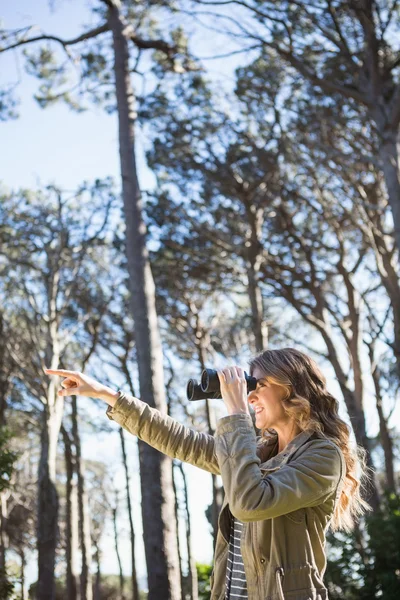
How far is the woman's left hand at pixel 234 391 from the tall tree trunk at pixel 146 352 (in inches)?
206

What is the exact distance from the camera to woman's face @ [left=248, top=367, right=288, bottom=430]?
2016mm

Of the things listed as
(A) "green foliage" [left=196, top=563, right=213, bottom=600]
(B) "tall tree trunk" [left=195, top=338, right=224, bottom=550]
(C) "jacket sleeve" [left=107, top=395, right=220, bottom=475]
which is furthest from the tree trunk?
(A) "green foliage" [left=196, top=563, right=213, bottom=600]

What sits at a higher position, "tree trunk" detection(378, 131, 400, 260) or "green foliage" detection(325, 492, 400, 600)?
"tree trunk" detection(378, 131, 400, 260)

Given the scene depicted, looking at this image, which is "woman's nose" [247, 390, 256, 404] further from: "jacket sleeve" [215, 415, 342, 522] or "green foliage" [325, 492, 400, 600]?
"green foliage" [325, 492, 400, 600]

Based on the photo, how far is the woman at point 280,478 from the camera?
5.73ft

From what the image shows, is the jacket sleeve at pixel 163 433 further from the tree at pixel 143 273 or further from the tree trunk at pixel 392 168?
the tree trunk at pixel 392 168

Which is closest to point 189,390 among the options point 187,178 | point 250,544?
point 250,544

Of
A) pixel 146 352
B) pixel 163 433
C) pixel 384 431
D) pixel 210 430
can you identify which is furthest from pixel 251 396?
pixel 210 430

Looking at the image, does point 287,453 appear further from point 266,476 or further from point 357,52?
point 357,52

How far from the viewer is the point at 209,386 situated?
197 cm

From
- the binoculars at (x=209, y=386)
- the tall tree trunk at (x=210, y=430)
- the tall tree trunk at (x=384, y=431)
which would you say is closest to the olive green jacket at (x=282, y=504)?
the binoculars at (x=209, y=386)

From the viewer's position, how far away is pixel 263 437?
7.48 ft

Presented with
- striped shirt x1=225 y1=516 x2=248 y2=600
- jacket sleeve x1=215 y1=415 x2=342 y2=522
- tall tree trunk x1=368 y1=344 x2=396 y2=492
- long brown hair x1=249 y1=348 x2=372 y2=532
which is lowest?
striped shirt x1=225 y1=516 x2=248 y2=600

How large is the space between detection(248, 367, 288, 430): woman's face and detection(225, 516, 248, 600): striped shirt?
30 centimetres
